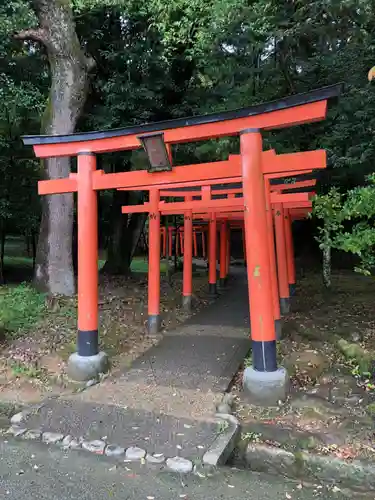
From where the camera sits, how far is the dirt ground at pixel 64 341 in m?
5.41

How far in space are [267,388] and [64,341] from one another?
3559 mm

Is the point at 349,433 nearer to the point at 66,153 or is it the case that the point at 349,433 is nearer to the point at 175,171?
the point at 175,171

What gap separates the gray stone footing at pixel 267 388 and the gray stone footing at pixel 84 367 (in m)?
2.00

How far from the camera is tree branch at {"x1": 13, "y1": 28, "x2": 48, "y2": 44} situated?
29.3 ft

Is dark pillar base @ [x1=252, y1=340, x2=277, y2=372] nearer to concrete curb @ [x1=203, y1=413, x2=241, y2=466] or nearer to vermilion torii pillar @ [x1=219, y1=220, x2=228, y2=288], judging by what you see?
concrete curb @ [x1=203, y1=413, x2=241, y2=466]

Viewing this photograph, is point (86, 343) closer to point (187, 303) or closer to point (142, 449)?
point (142, 449)

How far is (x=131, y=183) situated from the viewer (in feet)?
17.7

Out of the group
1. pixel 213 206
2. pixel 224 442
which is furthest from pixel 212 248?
pixel 224 442

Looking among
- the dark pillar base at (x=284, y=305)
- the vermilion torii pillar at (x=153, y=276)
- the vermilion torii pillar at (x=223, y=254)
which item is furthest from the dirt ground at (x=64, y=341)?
the vermilion torii pillar at (x=223, y=254)

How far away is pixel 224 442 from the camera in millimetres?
3795

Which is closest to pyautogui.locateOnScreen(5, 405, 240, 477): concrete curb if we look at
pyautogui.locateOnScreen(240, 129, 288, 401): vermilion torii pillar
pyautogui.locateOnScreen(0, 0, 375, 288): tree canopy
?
→ pyautogui.locateOnScreen(240, 129, 288, 401): vermilion torii pillar

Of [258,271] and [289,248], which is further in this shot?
[289,248]

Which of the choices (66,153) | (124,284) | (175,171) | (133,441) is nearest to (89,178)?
(66,153)

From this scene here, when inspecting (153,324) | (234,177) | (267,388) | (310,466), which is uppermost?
(234,177)
